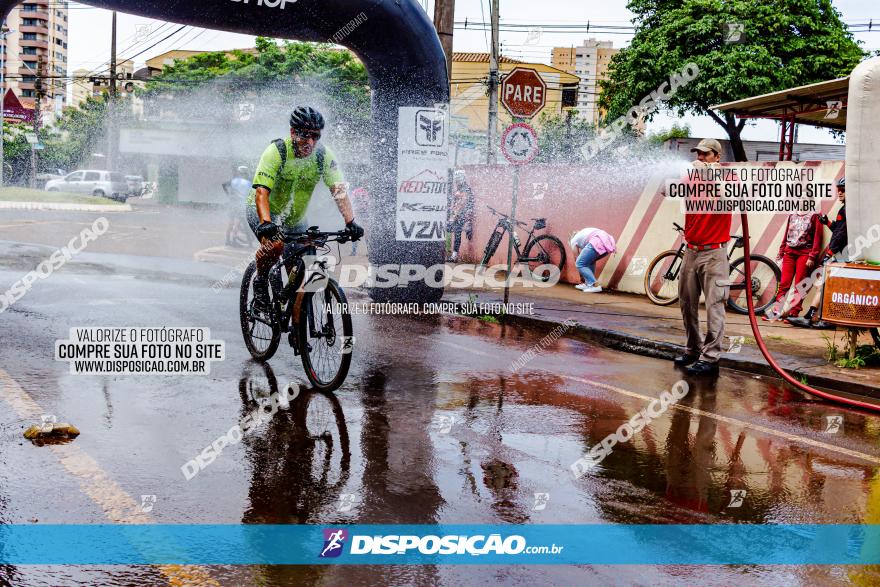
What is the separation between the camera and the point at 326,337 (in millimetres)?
6840

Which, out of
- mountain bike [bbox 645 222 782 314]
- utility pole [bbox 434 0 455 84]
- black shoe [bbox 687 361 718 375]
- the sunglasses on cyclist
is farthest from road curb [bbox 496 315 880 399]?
utility pole [bbox 434 0 455 84]

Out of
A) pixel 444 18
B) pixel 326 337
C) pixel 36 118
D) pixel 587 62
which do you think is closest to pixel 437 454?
pixel 326 337

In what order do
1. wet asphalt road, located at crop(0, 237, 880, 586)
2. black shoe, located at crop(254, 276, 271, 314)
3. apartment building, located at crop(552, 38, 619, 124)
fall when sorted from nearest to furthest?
wet asphalt road, located at crop(0, 237, 880, 586), black shoe, located at crop(254, 276, 271, 314), apartment building, located at crop(552, 38, 619, 124)

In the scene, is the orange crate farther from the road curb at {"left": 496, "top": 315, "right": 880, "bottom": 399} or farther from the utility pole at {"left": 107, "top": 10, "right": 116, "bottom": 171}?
the utility pole at {"left": 107, "top": 10, "right": 116, "bottom": 171}

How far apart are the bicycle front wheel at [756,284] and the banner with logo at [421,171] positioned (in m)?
4.03

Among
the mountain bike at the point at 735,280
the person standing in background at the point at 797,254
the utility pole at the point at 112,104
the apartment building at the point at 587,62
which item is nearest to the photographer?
the person standing in background at the point at 797,254

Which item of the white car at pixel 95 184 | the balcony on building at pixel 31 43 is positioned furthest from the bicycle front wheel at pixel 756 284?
the balcony on building at pixel 31 43

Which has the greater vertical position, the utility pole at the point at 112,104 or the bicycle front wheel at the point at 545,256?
the utility pole at the point at 112,104

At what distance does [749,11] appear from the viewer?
38.8m

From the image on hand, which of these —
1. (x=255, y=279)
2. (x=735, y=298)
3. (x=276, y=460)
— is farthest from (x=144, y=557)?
(x=735, y=298)

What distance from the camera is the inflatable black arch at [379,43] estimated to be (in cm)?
1048

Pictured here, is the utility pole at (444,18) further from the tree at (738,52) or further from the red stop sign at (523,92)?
the tree at (738,52)

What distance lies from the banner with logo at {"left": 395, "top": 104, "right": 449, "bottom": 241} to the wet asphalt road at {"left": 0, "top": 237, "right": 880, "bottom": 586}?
10.8 ft

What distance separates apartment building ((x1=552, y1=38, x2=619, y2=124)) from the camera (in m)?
137
